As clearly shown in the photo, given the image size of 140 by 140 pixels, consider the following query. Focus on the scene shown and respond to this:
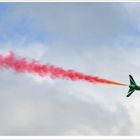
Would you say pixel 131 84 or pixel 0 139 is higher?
pixel 131 84

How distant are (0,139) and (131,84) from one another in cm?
3422

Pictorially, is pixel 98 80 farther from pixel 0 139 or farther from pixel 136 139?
pixel 0 139

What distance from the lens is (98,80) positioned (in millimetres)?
109562

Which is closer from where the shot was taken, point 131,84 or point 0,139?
point 0,139

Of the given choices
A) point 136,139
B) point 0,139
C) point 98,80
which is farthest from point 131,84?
point 0,139

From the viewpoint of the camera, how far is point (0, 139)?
9762cm

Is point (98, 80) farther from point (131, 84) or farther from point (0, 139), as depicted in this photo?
point (0, 139)

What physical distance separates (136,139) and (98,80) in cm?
1719

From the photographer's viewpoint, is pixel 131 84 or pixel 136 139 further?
pixel 131 84

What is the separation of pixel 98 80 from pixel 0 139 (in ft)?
88.6

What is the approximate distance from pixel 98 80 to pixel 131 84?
332 inches

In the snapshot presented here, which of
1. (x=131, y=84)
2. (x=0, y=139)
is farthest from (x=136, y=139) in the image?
(x=0, y=139)

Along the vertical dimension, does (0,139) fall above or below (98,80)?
below

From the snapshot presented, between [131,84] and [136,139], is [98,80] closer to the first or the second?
[131,84]
